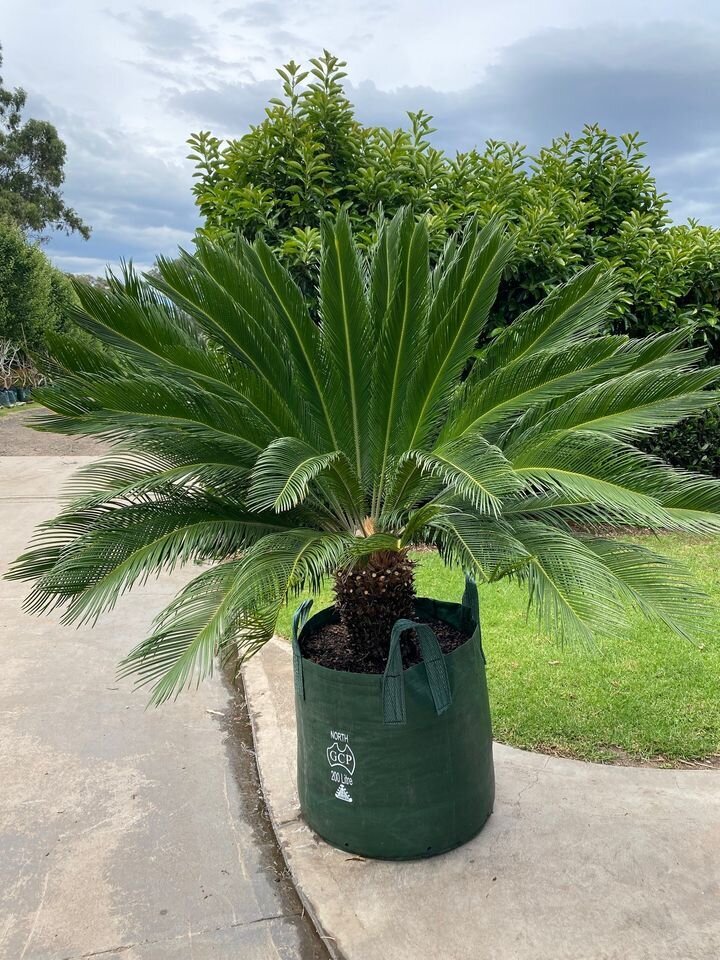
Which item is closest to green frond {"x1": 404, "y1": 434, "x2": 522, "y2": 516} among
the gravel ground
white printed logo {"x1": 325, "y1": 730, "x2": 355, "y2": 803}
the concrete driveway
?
white printed logo {"x1": 325, "y1": 730, "x2": 355, "y2": 803}

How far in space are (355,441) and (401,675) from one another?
94 centimetres

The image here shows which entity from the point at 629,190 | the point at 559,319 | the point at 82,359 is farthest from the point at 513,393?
Answer: the point at 629,190

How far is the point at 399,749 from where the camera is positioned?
2703 mm

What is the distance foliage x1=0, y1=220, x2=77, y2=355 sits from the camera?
923 inches

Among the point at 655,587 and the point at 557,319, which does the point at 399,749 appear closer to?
the point at 655,587

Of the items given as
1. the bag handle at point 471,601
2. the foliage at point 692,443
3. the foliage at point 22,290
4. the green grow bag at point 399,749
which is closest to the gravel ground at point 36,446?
the foliage at point 22,290

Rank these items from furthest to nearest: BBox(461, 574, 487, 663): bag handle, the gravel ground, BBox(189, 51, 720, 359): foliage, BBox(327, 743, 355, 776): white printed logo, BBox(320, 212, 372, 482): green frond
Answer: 1. the gravel ground
2. BBox(189, 51, 720, 359): foliage
3. BBox(461, 574, 487, 663): bag handle
4. BBox(320, 212, 372, 482): green frond
5. BBox(327, 743, 355, 776): white printed logo

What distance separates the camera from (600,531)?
23.6 ft

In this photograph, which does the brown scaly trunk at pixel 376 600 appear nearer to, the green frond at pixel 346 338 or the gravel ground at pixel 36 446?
the green frond at pixel 346 338

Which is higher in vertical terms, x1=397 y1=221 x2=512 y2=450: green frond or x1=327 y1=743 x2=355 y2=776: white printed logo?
x1=397 y1=221 x2=512 y2=450: green frond

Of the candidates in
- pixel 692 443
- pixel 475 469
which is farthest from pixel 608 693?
pixel 692 443

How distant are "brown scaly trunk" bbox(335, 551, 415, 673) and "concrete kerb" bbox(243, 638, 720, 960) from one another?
30.1 inches

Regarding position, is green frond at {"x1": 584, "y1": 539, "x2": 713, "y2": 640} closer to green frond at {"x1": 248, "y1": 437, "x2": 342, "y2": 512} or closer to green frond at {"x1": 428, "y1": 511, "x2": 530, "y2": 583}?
green frond at {"x1": 428, "y1": 511, "x2": 530, "y2": 583}

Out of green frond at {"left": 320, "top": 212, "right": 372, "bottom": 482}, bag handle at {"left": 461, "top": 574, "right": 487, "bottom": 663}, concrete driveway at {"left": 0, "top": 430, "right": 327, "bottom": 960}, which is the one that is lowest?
concrete driveway at {"left": 0, "top": 430, "right": 327, "bottom": 960}
